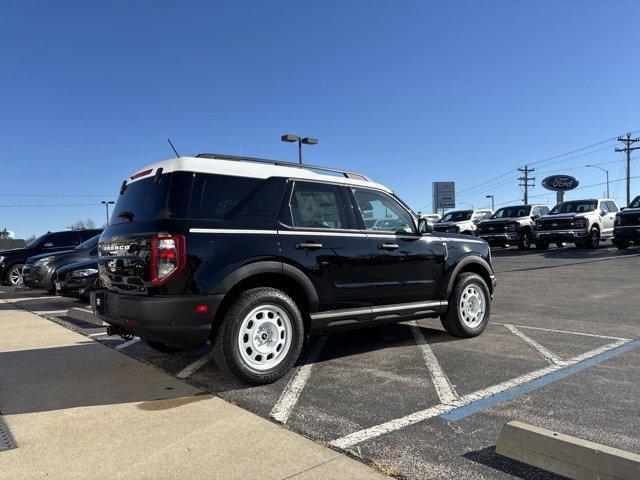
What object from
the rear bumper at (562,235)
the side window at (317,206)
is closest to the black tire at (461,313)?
the side window at (317,206)

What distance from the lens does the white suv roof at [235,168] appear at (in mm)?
4633

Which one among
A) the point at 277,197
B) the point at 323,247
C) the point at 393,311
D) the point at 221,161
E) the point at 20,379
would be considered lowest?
the point at 20,379

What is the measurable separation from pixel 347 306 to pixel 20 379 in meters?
3.27

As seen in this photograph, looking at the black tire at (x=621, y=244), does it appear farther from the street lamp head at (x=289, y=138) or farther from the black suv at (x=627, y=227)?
the street lamp head at (x=289, y=138)

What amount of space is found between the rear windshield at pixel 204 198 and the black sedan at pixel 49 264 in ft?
27.2

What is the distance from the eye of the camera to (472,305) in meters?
6.68

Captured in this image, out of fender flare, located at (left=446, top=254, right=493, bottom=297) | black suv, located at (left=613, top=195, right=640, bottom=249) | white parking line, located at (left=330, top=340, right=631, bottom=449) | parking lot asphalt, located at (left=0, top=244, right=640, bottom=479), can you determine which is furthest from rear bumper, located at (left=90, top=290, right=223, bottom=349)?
black suv, located at (left=613, top=195, right=640, bottom=249)

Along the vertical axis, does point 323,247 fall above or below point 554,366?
above

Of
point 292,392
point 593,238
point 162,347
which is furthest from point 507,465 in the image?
point 593,238

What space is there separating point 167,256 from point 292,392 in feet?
5.13

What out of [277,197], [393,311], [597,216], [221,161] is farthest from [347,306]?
[597,216]

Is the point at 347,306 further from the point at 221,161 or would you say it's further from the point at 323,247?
the point at 221,161

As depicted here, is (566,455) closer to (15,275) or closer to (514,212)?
(15,275)

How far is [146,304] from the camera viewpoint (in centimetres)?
433
